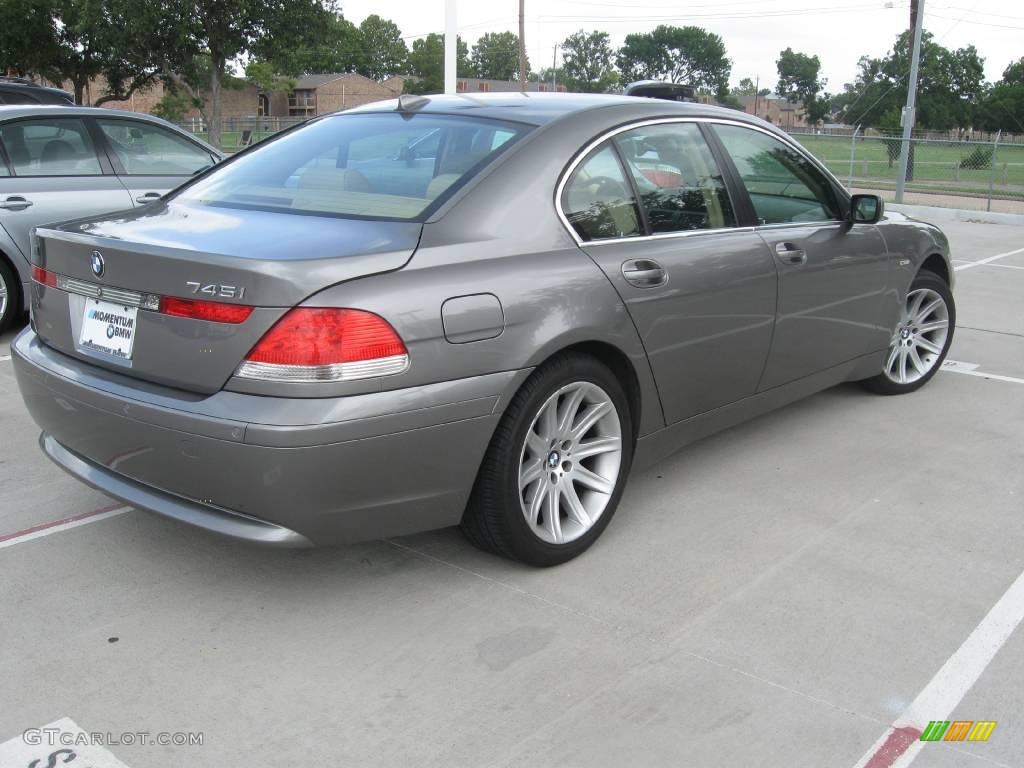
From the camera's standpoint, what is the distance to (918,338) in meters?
5.93

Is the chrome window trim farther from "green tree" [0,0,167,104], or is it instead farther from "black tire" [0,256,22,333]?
"green tree" [0,0,167,104]

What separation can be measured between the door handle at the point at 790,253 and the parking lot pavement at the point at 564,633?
0.95 meters

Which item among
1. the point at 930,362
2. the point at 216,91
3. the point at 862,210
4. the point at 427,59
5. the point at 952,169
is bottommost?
the point at 930,362

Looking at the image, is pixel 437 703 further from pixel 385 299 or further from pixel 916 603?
pixel 916 603

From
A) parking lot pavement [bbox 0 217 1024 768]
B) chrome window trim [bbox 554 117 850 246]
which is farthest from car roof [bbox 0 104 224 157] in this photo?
chrome window trim [bbox 554 117 850 246]

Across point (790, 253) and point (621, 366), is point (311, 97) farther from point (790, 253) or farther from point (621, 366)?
point (621, 366)

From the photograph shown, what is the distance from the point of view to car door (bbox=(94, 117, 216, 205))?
7453mm

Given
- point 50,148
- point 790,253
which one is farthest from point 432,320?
point 50,148

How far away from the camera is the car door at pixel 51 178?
6867 millimetres

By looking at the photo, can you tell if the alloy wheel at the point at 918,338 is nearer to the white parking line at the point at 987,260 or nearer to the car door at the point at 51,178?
the car door at the point at 51,178

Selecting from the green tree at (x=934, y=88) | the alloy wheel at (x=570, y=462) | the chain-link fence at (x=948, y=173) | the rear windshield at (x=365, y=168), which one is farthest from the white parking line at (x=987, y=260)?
the green tree at (x=934, y=88)

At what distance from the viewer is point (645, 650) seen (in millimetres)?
3078

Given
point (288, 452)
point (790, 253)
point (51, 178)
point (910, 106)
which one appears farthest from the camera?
point (910, 106)

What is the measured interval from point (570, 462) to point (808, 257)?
1.70m
